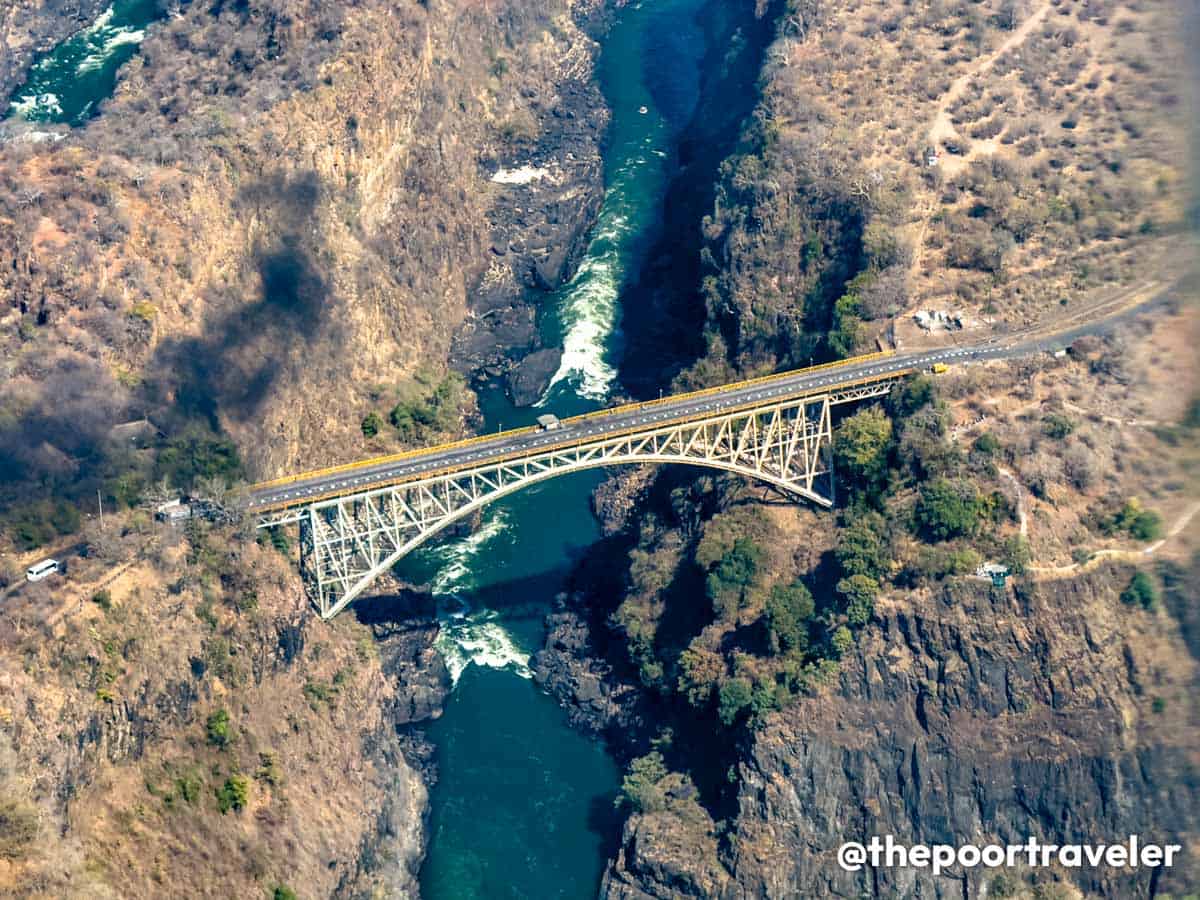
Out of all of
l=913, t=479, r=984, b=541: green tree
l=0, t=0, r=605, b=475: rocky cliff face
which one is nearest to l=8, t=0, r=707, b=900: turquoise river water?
l=0, t=0, r=605, b=475: rocky cliff face

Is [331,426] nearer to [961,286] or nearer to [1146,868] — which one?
[961,286]

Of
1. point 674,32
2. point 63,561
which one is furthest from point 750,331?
point 674,32

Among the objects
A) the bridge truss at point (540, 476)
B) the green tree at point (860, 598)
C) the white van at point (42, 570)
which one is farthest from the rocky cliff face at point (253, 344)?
the green tree at point (860, 598)

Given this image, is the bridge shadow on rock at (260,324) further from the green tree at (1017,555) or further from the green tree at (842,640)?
the green tree at (1017,555)

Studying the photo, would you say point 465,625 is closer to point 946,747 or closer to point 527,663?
point 527,663

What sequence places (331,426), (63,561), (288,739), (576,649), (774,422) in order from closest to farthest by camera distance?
(63,561) < (288,739) < (774,422) < (576,649) < (331,426)

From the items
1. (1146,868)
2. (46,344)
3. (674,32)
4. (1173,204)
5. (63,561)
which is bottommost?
(1146,868)
